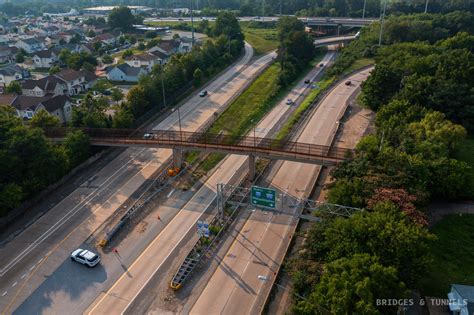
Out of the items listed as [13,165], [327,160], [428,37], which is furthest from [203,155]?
[428,37]

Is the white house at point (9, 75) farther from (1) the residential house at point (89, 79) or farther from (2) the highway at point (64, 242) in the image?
(2) the highway at point (64, 242)

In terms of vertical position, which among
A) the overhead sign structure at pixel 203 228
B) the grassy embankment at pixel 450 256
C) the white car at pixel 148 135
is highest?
the white car at pixel 148 135

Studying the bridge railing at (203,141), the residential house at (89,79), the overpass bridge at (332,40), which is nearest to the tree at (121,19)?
the residential house at (89,79)

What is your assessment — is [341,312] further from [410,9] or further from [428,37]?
→ [410,9]

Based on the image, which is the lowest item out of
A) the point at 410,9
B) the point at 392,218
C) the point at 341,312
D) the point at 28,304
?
the point at 28,304

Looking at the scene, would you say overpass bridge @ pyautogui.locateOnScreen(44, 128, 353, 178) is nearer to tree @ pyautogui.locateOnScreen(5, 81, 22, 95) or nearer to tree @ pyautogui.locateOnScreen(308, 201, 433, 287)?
tree @ pyautogui.locateOnScreen(308, 201, 433, 287)

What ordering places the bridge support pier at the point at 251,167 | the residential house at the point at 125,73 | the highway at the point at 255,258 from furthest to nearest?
1. the residential house at the point at 125,73
2. the bridge support pier at the point at 251,167
3. the highway at the point at 255,258
